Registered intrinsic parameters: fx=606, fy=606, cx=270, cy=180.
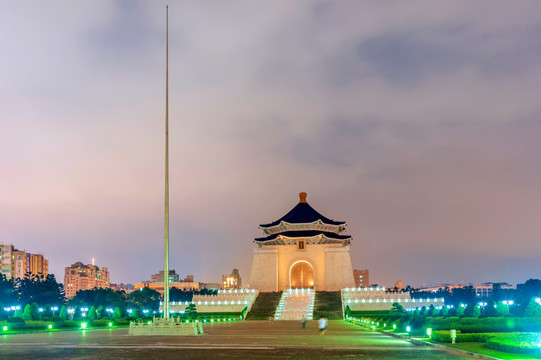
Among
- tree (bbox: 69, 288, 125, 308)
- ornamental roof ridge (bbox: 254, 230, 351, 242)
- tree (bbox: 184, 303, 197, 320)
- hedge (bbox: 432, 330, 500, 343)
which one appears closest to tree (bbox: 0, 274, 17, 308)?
tree (bbox: 69, 288, 125, 308)

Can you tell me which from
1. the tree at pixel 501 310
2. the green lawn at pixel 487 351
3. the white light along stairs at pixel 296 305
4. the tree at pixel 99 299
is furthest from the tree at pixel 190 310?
the green lawn at pixel 487 351

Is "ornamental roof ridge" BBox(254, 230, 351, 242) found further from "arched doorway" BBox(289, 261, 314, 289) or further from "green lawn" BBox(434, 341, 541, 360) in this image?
"green lawn" BBox(434, 341, 541, 360)

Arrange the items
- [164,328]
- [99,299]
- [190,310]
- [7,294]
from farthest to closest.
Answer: [99,299], [7,294], [190,310], [164,328]

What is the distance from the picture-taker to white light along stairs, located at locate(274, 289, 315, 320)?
50.2 metres

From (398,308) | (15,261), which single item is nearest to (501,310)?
(398,308)

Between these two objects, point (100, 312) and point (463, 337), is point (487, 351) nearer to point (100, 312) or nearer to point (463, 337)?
point (463, 337)

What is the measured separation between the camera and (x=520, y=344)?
16047mm

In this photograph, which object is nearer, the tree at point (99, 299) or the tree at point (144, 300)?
the tree at point (99, 299)

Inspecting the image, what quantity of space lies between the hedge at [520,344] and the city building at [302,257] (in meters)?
50.0

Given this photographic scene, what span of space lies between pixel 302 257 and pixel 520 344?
5297 cm

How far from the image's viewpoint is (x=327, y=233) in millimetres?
69438

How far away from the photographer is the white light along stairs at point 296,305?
50.2 m

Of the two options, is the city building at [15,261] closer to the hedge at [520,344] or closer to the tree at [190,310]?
the tree at [190,310]

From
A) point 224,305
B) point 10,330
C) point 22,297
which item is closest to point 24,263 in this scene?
point 22,297
